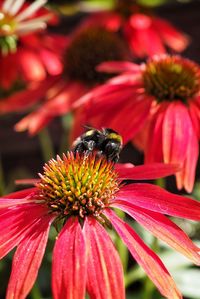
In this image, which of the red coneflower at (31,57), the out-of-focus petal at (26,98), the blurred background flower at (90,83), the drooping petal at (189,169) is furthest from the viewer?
the red coneflower at (31,57)

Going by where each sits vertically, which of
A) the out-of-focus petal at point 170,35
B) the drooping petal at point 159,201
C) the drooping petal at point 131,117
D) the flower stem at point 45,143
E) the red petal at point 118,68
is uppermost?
the out-of-focus petal at point 170,35

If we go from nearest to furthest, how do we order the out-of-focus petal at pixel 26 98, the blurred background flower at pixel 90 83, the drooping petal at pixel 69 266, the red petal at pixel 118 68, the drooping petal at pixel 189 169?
the drooping petal at pixel 69 266 → the drooping petal at pixel 189 169 → the blurred background flower at pixel 90 83 → the red petal at pixel 118 68 → the out-of-focus petal at pixel 26 98

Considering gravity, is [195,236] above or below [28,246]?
below

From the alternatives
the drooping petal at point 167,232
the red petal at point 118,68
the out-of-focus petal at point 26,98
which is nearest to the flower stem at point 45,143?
the out-of-focus petal at point 26,98

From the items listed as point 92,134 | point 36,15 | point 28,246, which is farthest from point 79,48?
point 28,246

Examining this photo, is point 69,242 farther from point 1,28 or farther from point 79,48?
point 79,48

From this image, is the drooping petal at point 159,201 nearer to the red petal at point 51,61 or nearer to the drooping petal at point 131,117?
the drooping petal at point 131,117

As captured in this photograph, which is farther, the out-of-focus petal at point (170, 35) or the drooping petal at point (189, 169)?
the out-of-focus petal at point (170, 35)

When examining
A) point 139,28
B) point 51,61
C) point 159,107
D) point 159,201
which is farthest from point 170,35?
point 159,201

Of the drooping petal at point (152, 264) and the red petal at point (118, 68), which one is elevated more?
the red petal at point (118, 68)
